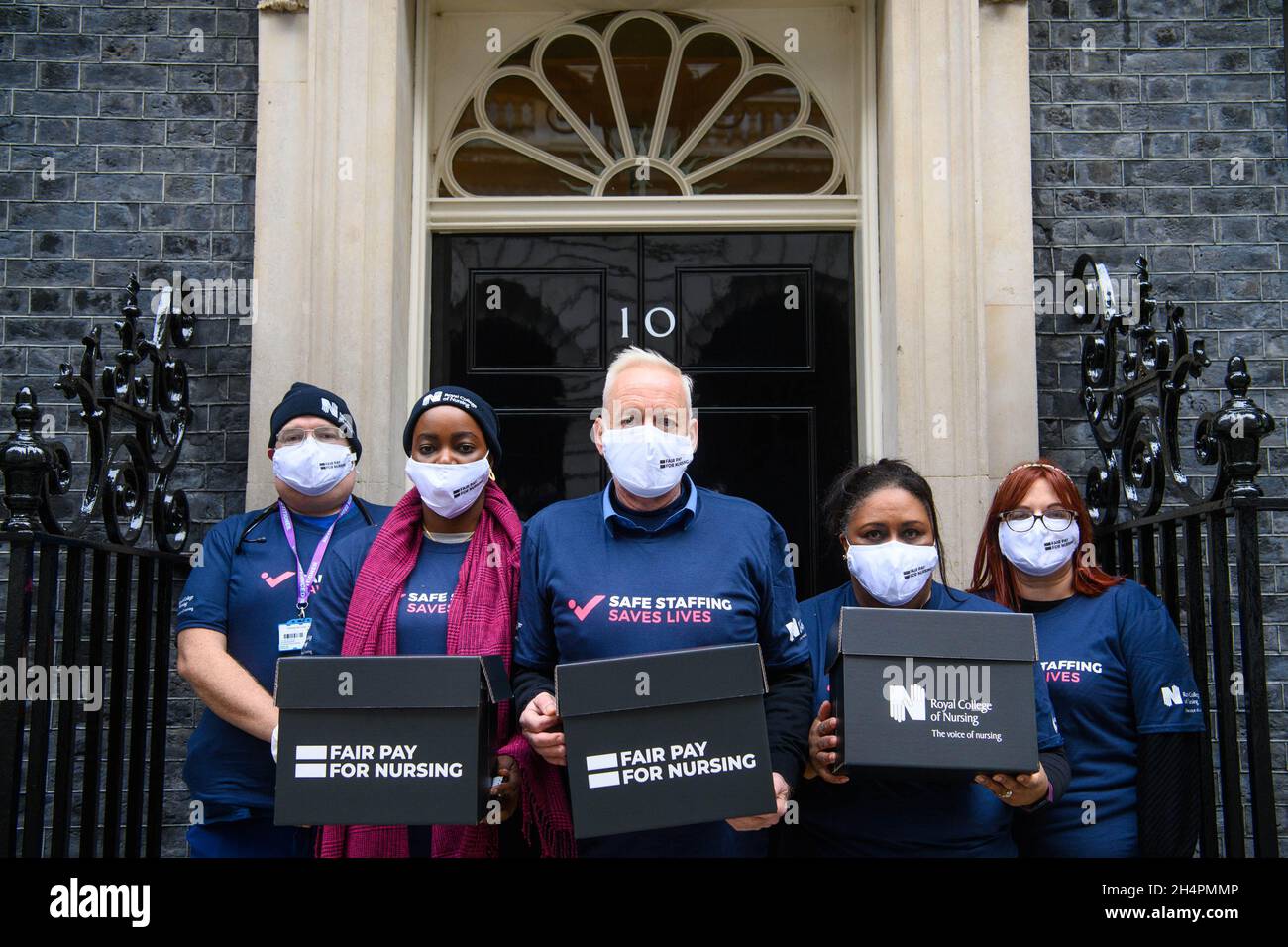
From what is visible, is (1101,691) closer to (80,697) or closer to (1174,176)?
(1174,176)

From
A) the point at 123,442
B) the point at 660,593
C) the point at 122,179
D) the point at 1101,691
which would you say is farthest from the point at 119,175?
the point at 1101,691

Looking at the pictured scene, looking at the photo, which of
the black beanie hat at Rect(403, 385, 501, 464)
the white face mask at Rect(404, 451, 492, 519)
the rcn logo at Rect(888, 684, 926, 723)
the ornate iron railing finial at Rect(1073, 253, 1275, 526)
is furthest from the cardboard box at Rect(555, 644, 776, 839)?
the ornate iron railing finial at Rect(1073, 253, 1275, 526)

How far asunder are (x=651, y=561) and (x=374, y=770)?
86 cm

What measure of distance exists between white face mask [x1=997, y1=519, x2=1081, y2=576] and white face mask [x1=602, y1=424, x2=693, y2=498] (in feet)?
3.59

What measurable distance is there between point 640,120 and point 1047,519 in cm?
306

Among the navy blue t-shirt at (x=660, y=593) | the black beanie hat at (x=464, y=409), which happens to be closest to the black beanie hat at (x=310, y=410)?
the black beanie hat at (x=464, y=409)

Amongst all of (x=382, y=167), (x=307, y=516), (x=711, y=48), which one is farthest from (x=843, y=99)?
(x=307, y=516)

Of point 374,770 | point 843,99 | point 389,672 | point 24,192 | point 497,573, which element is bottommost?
point 374,770

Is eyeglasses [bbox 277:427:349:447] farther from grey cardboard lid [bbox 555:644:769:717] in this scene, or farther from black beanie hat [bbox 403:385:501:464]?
grey cardboard lid [bbox 555:644:769:717]

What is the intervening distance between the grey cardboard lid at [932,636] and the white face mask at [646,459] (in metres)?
0.60

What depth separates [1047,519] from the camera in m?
3.60

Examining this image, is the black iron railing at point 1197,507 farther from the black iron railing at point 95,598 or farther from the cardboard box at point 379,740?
the black iron railing at point 95,598

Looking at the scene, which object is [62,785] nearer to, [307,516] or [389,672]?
[307,516]

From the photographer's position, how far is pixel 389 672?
284 cm
